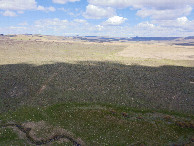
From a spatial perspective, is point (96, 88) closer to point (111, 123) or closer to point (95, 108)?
point (95, 108)

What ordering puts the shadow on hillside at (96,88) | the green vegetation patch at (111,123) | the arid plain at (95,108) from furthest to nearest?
the shadow on hillside at (96,88) → the arid plain at (95,108) → the green vegetation patch at (111,123)

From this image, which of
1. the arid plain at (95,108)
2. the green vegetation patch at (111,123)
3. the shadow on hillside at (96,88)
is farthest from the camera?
the shadow on hillside at (96,88)

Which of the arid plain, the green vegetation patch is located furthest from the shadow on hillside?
the green vegetation patch

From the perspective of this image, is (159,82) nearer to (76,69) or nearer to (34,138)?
(76,69)

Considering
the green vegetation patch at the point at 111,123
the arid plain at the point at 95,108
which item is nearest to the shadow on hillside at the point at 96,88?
the arid plain at the point at 95,108

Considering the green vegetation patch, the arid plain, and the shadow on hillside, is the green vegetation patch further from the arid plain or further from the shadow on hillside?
the shadow on hillside

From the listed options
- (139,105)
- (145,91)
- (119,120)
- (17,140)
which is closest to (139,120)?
(119,120)

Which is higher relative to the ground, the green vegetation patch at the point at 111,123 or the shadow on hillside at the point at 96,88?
the shadow on hillside at the point at 96,88

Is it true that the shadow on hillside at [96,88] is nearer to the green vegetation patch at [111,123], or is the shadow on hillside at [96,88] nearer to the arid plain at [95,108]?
the arid plain at [95,108]
